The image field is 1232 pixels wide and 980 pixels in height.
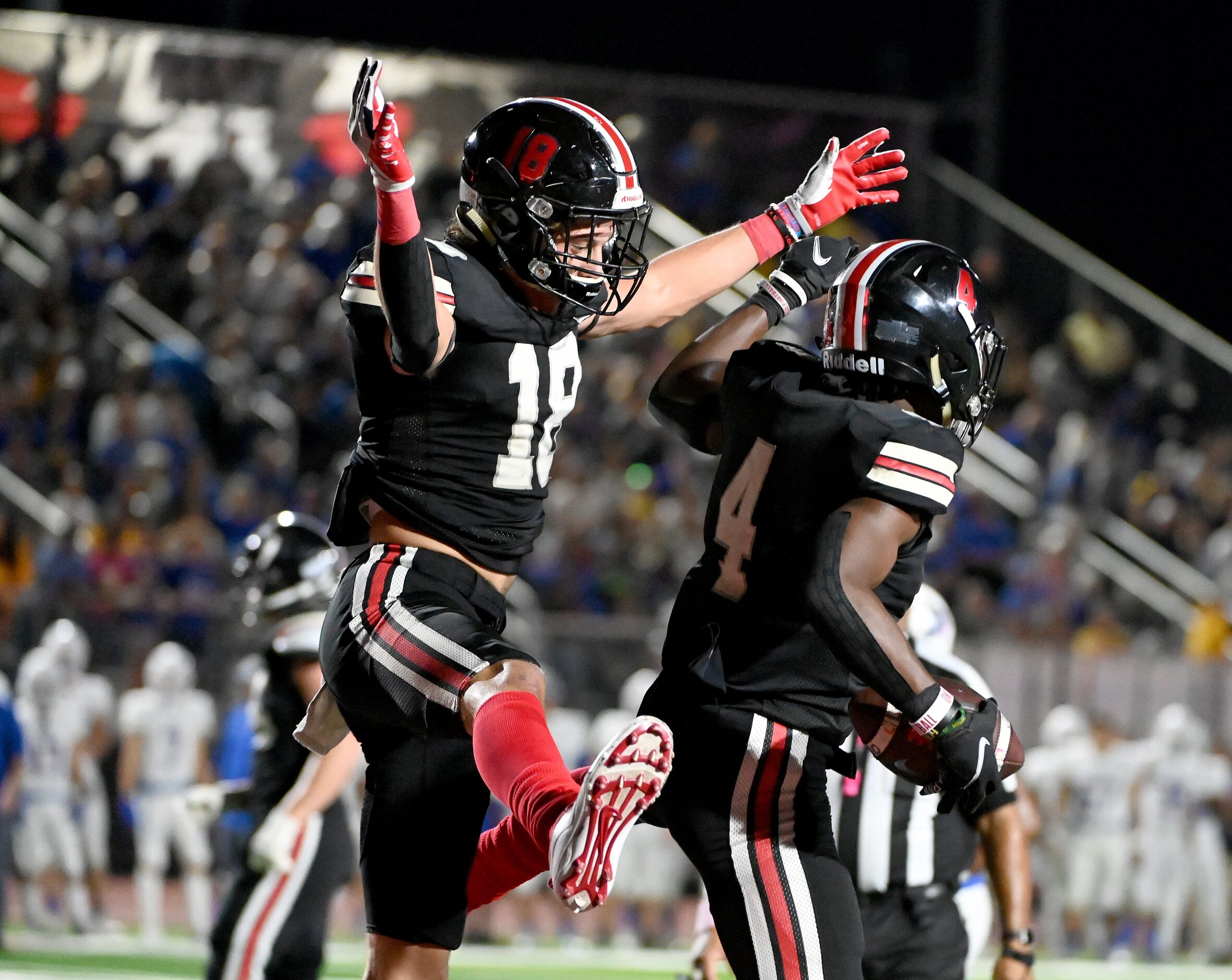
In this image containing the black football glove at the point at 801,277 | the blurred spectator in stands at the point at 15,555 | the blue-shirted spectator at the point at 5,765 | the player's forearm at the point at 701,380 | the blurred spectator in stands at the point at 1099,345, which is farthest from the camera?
the blurred spectator in stands at the point at 1099,345

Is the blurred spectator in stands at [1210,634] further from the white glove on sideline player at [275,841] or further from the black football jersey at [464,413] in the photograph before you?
the black football jersey at [464,413]

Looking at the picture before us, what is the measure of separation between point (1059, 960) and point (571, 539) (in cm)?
421

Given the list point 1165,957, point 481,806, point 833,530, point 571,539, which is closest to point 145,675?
point 571,539

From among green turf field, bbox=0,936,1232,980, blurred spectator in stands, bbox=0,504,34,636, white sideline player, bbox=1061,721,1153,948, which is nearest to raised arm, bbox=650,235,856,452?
green turf field, bbox=0,936,1232,980

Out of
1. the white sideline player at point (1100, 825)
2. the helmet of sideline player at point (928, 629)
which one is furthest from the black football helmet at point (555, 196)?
the white sideline player at point (1100, 825)

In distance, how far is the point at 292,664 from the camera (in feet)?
16.7

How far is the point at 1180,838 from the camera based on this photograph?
1084 centimetres

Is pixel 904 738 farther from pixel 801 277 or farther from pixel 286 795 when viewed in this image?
pixel 286 795

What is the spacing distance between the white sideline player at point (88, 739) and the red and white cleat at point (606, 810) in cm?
782

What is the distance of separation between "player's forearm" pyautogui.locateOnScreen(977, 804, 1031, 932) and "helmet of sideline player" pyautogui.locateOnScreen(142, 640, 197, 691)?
631cm

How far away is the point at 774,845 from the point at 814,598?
0.49m

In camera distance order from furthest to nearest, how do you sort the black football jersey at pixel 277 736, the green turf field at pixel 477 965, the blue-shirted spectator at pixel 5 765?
1. the blue-shirted spectator at pixel 5 765
2. the green turf field at pixel 477 965
3. the black football jersey at pixel 277 736

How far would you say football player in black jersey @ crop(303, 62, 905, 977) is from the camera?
326cm

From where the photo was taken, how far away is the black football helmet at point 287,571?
5.14 metres
